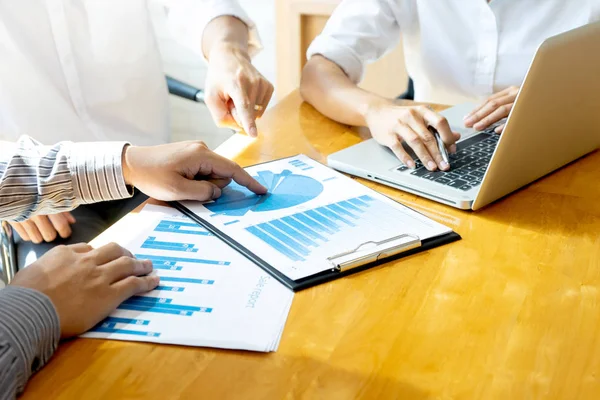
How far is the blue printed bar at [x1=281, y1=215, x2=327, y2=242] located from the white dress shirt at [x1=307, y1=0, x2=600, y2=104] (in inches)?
23.6

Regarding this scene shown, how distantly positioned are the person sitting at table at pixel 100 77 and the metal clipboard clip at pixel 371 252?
1.32 ft

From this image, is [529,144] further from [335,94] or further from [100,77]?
[100,77]

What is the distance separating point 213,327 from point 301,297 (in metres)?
0.10

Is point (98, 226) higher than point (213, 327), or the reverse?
point (213, 327)

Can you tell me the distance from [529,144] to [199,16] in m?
0.80

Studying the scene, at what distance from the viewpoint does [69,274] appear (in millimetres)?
647

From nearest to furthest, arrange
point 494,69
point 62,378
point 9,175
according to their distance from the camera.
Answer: point 62,378 < point 9,175 < point 494,69

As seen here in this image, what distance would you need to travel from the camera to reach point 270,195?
0.88 m

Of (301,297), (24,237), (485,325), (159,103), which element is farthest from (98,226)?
(485,325)

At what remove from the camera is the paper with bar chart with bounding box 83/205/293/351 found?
0.60 metres

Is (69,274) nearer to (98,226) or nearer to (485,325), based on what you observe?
(485,325)

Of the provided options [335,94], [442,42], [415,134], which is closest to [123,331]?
[415,134]

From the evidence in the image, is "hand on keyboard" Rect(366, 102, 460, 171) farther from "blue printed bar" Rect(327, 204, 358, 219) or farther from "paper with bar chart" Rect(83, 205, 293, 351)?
"paper with bar chart" Rect(83, 205, 293, 351)

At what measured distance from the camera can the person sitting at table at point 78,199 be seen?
58cm
